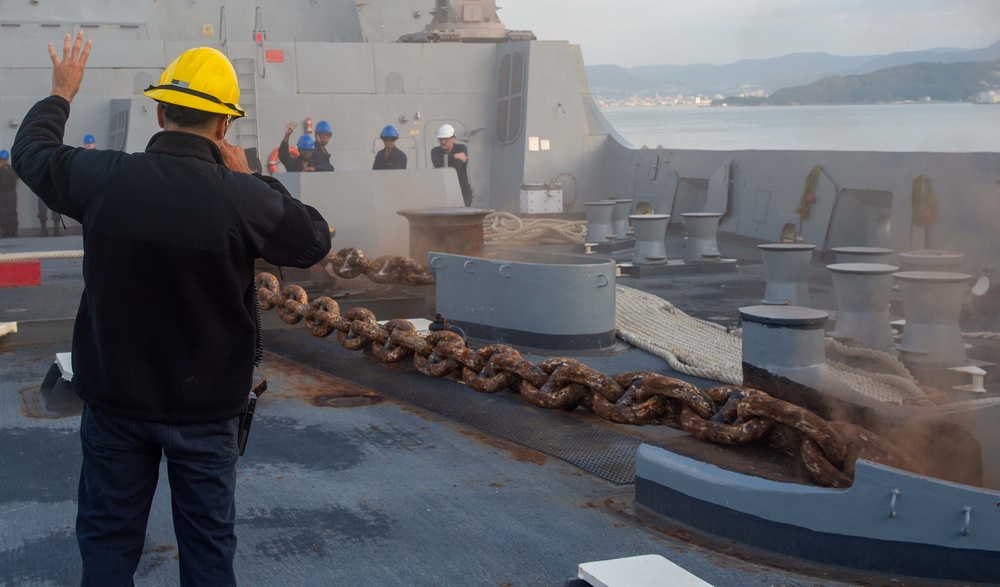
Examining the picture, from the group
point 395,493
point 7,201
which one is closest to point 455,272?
point 395,493

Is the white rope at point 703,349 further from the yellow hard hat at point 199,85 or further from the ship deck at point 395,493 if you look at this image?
the yellow hard hat at point 199,85

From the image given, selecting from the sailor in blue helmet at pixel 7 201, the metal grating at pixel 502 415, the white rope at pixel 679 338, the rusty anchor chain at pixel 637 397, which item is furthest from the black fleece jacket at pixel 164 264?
the sailor in blue helmet at pixel 7 201

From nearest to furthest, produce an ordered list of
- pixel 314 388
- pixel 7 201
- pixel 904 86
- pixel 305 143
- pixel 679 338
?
pixel 904 86 < pixel 314 388 < pixel 679 338 < pixel 305 143 < pixel 7 201

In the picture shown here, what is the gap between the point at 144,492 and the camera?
194 centimetres

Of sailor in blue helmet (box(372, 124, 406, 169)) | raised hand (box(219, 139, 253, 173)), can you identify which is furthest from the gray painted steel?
sailor in blue helmet (box(372, 124, 406, 169))

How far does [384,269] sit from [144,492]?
467cm

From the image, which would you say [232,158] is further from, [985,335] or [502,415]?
[985,335]

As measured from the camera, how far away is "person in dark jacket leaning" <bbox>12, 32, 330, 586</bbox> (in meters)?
1.84

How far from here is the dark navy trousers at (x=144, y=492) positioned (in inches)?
74.0

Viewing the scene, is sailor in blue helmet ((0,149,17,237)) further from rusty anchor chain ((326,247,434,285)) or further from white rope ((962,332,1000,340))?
white rope ((962,332,1000,340))

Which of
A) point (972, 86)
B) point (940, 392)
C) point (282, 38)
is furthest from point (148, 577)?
point (282, 38)

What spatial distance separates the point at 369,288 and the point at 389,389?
256cm

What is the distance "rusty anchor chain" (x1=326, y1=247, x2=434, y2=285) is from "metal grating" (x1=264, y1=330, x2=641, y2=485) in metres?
1.39

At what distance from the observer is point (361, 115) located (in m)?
13.3
